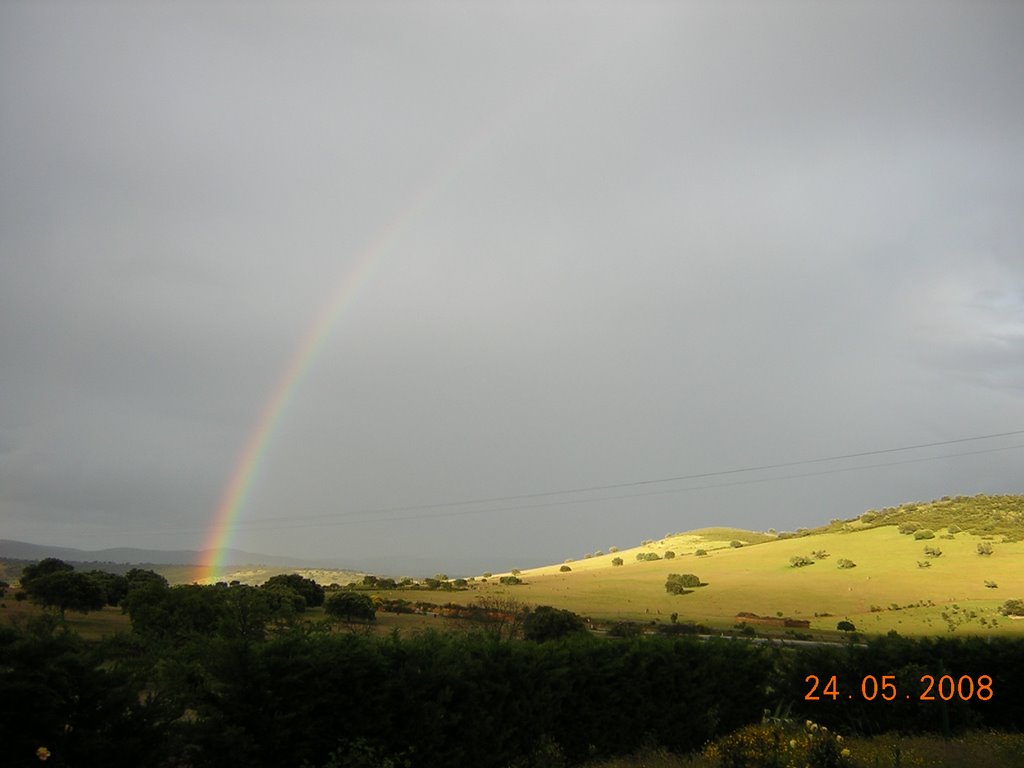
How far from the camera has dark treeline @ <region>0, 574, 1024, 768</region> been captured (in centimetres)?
870

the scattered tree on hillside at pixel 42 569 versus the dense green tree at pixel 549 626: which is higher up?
the scattered tree on hillside at pixel 42 569

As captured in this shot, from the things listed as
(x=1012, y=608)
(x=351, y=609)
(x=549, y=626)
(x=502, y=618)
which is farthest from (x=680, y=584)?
(x=549, y=626)

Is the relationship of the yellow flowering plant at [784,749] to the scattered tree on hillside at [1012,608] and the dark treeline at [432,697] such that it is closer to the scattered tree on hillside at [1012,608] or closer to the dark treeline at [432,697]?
the dark treeline at [432,697]

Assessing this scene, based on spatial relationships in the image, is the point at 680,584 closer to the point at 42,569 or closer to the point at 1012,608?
the point at 1012,608

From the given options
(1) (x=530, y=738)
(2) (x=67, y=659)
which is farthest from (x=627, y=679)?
(2) (x=67, y=659)

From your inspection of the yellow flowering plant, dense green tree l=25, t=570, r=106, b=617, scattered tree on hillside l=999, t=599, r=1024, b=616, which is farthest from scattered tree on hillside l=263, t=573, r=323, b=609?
scattered tree on hillside l=999, t=599, r=1024, b=616

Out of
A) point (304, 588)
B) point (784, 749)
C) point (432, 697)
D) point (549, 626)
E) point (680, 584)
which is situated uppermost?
point (304, 588)

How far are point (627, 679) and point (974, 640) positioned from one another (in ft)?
35.5

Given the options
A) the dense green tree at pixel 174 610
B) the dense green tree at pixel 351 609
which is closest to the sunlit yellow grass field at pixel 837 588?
the dense green tree at pixel 351 609

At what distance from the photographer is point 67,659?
8586 mm

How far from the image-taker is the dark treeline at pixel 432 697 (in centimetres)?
870

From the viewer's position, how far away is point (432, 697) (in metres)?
11.4

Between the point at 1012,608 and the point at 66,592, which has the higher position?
the point at 66,592
